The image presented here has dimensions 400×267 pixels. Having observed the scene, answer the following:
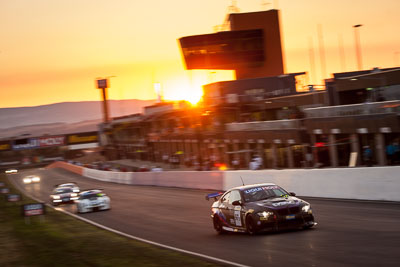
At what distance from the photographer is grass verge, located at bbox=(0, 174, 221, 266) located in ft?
37.4

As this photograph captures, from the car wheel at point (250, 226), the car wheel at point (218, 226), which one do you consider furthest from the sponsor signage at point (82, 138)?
the car wheel at point (250, 226)

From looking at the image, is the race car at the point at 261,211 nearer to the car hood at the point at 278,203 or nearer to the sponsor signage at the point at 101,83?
the car hood at the point at 278,203

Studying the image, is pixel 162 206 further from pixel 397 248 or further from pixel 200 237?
pixel 397 248

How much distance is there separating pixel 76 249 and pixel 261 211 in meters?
4.69

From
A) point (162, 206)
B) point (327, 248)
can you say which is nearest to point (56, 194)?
point (162, 206)

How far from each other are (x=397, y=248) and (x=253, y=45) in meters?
62.8

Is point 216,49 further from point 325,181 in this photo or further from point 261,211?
point 261,211

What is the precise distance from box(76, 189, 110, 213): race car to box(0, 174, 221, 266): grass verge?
7.14 m

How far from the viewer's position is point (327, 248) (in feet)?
35.1

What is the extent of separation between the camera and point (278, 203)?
13.5m

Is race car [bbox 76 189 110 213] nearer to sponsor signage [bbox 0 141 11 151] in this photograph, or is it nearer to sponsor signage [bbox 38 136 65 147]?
sponsor signage [bbox 0 141 11 151]

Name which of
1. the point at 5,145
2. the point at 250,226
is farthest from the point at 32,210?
the point at 5,145

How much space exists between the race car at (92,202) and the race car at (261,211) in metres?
13.6

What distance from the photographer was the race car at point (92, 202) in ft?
91.4
